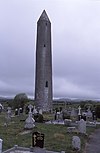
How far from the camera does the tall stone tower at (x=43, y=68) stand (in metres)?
38.2

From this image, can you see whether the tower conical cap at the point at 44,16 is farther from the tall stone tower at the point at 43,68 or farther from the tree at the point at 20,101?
the tree at the point at 20,101

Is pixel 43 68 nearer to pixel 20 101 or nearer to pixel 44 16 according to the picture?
pixel 44 16

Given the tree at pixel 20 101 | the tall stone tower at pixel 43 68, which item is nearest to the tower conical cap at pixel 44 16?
the tall stone tower at pixel 43 68

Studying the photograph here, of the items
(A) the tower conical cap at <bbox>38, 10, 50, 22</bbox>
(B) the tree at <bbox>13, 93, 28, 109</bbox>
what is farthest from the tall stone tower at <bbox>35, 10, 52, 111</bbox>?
(B) the tree at <bbox>13, 93, 28, 109</bbox>

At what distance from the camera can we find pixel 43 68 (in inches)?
1508

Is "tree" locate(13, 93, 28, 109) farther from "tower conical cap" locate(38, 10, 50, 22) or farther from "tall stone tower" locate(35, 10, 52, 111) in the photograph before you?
"tower conical cap" locate(38, 10, 50, 22)

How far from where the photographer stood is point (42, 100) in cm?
3825

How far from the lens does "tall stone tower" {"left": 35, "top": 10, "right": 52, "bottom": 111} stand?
125 feet

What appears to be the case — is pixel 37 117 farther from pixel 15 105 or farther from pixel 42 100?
pixel 15 105

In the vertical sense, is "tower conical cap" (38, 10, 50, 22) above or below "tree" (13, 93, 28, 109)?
above

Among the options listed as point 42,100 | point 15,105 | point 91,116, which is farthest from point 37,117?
point 15,105

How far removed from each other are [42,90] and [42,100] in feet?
4.72

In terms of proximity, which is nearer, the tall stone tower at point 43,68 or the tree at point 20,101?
the tall stone tower at point 43,68

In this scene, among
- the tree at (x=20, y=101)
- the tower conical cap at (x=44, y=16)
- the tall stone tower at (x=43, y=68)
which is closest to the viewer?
the tall stone tower at (x=43, y=68)
